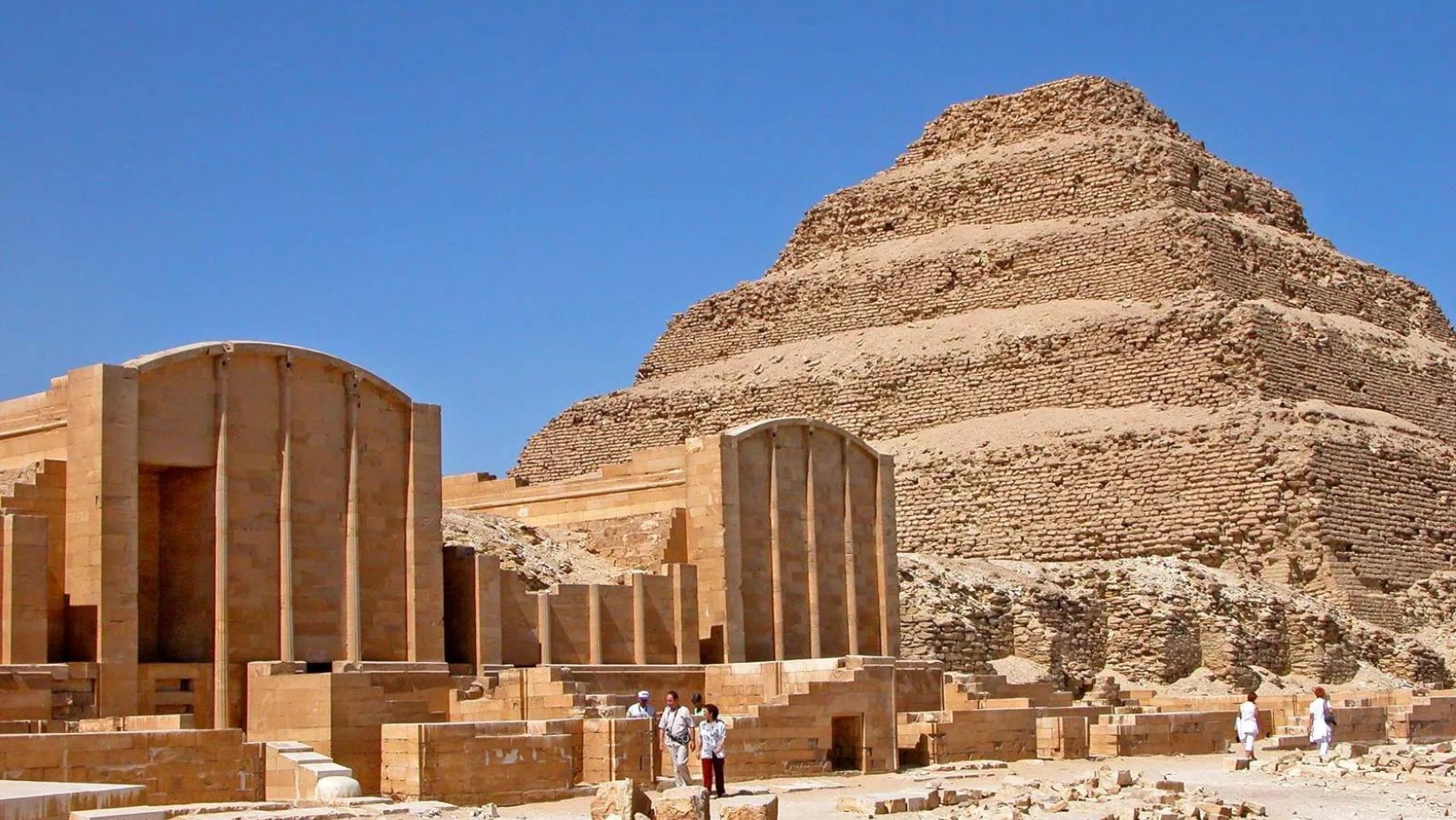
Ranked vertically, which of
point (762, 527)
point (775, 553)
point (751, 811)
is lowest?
point (751, 811)

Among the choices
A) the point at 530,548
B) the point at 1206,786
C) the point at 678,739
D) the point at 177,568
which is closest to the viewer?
the point at 678,739

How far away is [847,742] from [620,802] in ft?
24.8

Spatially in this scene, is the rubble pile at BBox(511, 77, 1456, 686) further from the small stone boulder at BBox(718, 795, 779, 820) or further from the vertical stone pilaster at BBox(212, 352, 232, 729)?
the small stone boulder at BBox(718, 795, 779, 820)

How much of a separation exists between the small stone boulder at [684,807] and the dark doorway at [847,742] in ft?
24.5

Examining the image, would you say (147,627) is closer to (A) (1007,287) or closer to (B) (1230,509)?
(B) (1230,509)

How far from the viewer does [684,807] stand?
16672mm

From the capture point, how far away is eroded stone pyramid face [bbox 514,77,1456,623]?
51344mm

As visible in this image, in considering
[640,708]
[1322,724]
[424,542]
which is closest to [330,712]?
[640,708]

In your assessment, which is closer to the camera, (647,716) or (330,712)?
(647,716)

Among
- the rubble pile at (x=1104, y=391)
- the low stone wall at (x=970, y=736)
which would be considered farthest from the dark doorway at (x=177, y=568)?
the rubble pile at (x=1104, y=391)

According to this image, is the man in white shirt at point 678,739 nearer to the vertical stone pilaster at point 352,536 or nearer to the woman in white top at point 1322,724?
the vertical stone pilaster at point 352,536

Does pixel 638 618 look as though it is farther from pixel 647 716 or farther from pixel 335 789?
pixel 335 789

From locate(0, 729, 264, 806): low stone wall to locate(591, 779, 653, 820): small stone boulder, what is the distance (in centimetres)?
339

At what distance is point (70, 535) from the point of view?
22859 mm
